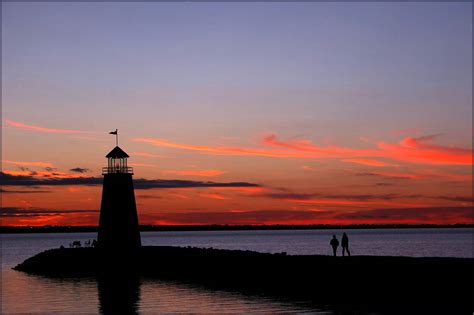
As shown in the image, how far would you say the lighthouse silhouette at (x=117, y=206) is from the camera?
5291cm

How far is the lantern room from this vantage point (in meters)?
53.3

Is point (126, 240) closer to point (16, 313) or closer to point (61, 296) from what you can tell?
point (61, 296)

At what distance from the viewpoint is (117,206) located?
174ft

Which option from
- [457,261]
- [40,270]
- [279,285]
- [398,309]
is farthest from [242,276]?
[40,270]

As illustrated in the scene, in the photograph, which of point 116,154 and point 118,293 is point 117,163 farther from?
point 118,293

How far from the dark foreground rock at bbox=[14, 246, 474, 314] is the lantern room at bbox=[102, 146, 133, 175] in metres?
6.11

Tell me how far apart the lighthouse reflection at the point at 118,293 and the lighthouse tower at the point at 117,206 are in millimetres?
3945

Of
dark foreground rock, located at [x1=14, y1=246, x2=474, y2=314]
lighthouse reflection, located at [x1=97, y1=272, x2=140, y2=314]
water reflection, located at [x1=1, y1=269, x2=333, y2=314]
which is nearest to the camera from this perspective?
dark foreground rock, located at [x1=14, y1=246, x2=474, y2=314]

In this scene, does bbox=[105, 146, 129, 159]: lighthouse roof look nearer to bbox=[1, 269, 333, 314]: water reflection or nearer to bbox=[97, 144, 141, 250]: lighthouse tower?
bbox=[97, 144, 141, 250]: lighthouse tower

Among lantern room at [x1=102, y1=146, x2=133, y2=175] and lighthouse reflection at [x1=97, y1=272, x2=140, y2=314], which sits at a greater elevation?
lantern room at [x1=102, y1=146, x2=133, y2=175]

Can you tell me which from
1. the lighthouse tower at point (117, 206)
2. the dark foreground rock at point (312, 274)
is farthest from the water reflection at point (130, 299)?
the lighthouse tower at point (117, 206)

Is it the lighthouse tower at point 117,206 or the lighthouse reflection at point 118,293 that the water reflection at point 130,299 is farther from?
the lighthouse tower at point 117,206

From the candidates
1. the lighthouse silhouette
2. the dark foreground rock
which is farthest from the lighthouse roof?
the dark foreground rock

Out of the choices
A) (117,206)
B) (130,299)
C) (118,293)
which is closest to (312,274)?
(130,299)
